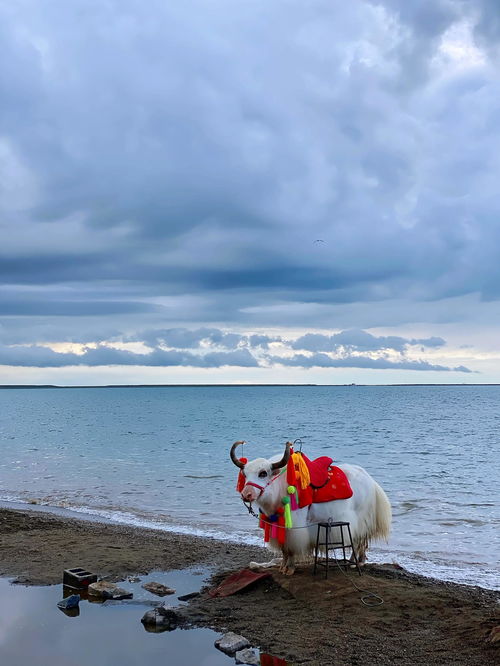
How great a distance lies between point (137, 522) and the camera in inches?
573

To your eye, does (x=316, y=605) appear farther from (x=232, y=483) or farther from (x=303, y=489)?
(x=232, y=483)

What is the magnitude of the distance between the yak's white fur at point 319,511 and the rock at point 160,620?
162 cm

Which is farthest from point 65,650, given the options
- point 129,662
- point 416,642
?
point 416,642

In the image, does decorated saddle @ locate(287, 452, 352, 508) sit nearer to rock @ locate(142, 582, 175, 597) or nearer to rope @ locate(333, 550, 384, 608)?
rope @ locate(333, 550, 384, 608)

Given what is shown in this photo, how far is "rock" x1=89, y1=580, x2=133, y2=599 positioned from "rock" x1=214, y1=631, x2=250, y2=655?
5.92 ft

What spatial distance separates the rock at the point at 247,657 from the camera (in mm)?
5949

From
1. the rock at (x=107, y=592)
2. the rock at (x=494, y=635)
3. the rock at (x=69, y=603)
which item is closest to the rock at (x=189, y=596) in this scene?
the rock at (x=107, y=592)

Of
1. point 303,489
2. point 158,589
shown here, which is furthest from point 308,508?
point 158,589

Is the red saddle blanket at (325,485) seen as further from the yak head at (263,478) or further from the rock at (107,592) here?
the rock at (107,592)

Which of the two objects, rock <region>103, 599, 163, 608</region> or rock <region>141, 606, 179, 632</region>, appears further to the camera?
rock <region>103, 599, 163, 608</region>

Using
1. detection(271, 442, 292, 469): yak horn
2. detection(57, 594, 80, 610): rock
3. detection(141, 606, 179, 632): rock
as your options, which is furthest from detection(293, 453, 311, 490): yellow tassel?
detection(57, 594, 80, 610): rock

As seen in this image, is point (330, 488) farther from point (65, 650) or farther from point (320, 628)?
point (65, 650)

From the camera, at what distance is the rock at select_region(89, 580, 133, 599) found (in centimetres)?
771

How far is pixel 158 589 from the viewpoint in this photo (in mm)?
8109
